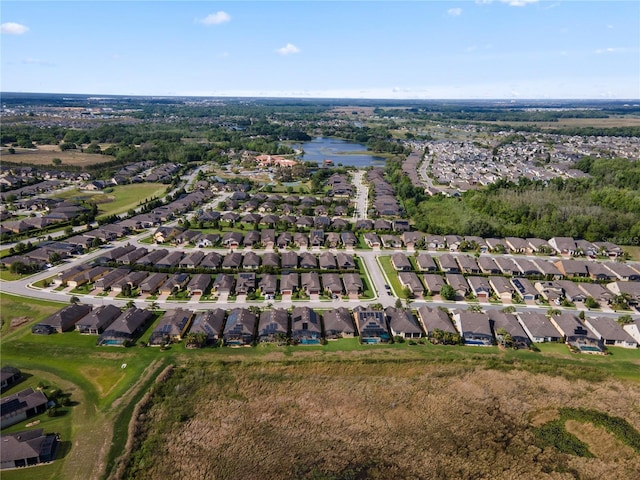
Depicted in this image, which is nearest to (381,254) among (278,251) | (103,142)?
(278,251)

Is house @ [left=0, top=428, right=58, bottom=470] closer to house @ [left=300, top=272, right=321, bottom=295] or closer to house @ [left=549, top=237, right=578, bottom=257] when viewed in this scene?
house @ [left=300, top=272, right=321, bottom=295]

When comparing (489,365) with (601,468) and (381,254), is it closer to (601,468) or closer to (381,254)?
(601,468)

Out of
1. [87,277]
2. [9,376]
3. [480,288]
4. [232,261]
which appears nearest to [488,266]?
[480,288]

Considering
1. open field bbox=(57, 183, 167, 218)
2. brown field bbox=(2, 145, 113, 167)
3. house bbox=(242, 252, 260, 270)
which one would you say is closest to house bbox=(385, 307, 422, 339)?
house bbox=(242, 252, 260, 270)

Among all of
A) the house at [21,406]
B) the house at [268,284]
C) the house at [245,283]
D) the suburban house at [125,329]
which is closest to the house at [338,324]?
the house at [268,284]

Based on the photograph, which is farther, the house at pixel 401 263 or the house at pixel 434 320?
the house at pixel 401 263

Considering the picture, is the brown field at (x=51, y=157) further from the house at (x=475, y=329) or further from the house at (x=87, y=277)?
the house at (x=475, y=329)
